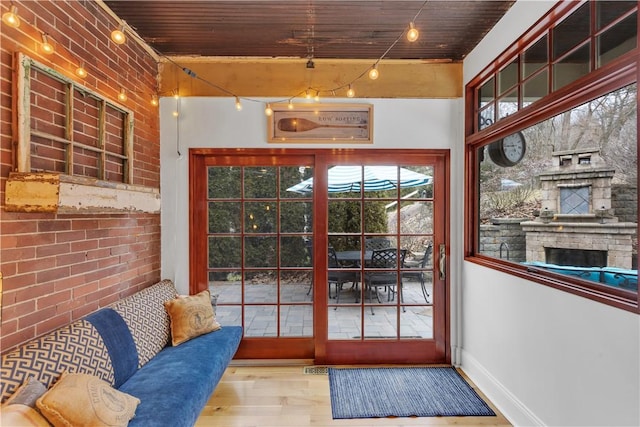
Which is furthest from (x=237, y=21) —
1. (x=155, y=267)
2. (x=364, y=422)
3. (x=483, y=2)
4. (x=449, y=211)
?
(x=364, y=422)

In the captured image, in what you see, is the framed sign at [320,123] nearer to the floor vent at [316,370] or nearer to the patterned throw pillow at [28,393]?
the floor vent at [316,370]

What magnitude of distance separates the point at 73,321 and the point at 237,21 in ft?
7.35

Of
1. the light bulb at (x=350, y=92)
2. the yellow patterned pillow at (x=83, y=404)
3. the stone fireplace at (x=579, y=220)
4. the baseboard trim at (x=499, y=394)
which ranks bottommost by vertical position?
the baseboard trim at (x=499, y=394)

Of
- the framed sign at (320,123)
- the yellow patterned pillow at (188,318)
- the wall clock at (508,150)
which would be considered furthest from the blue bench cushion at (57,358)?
the wall clock at (508,150)

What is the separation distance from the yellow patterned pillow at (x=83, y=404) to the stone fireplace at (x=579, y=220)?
241 centimetres

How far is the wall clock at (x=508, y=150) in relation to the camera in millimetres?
2164

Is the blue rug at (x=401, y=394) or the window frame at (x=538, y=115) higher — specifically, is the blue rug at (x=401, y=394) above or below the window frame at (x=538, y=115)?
below

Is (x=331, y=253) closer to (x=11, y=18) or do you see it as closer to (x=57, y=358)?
(x=57, y=358)

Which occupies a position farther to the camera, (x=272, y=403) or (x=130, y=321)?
(x=272, y=403)

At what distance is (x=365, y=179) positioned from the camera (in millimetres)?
2883

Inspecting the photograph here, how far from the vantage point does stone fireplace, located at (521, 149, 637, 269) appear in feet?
4.94

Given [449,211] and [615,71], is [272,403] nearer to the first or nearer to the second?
[449,211]

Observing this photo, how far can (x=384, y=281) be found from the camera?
2.90 meters

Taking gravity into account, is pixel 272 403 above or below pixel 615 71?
below
